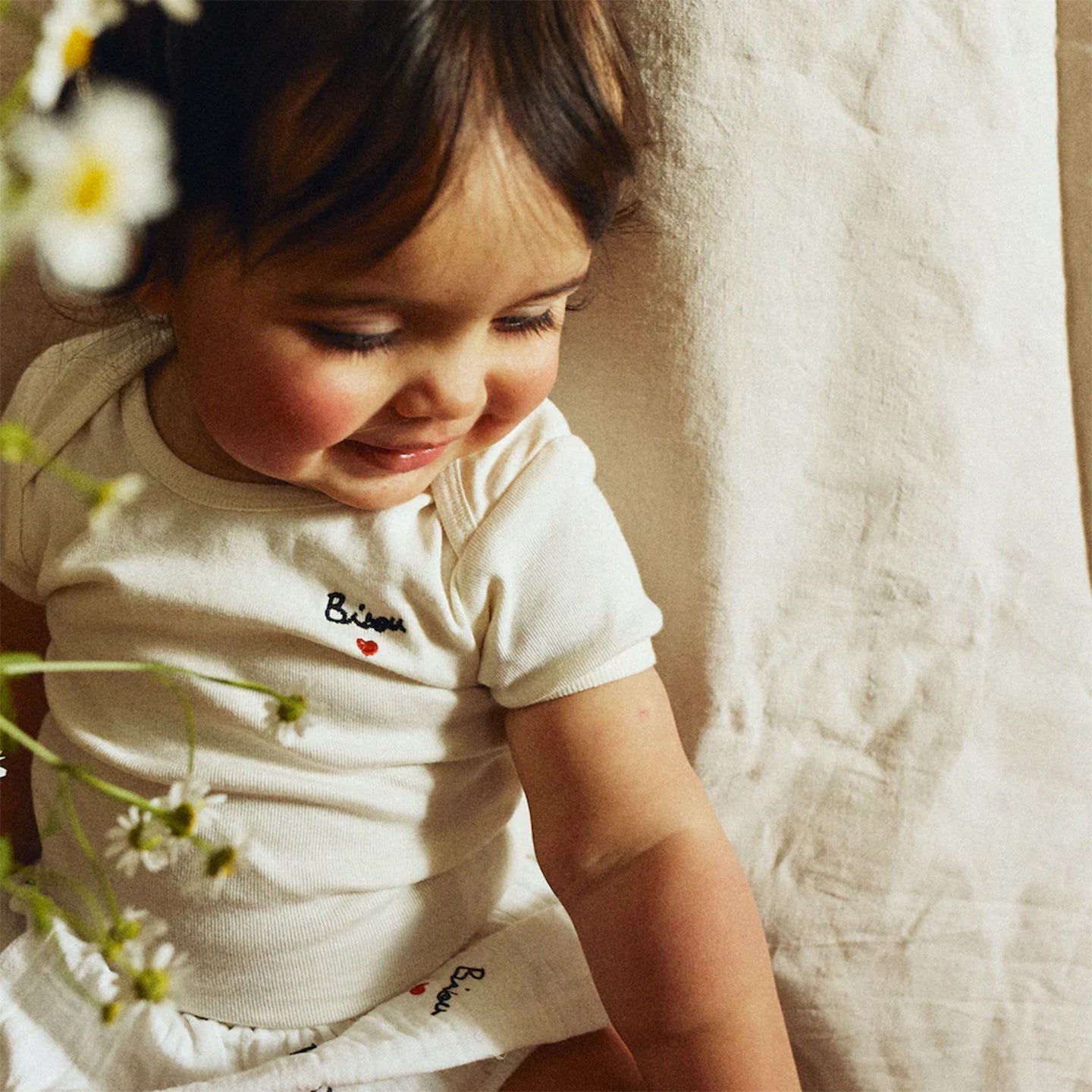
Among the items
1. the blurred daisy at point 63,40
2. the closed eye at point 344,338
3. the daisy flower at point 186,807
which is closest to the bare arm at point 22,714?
the closed eye at point 344,338

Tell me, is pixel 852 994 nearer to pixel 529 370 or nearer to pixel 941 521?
pixel 941 521

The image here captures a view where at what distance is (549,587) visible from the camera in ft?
2.29

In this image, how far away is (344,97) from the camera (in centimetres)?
50

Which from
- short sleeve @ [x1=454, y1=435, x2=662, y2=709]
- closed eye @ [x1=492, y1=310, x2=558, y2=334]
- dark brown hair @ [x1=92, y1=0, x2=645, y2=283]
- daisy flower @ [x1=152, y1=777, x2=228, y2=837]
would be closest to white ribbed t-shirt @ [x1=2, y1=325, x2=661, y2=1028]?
short sleeve @ [x1=454, y1=435, x2=662, y2=709]

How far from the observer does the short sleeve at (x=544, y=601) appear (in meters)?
0.69

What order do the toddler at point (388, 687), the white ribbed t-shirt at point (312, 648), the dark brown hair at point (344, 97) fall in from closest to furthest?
the dark brown hair at point (344, 97), the toddler at point (388, 687), the white ribbed t-shirt at point (312, 648)

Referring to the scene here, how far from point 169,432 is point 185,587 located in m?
0.10

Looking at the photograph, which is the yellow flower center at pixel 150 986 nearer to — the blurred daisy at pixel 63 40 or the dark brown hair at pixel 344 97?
the blurred daisy at pixel 63 40

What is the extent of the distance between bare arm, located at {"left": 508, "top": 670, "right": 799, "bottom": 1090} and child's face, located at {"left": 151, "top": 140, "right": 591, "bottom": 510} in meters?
0.18

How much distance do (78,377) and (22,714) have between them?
259 millimetres

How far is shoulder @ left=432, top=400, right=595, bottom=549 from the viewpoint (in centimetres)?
70

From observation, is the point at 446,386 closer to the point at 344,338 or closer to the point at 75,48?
the point at 344,338

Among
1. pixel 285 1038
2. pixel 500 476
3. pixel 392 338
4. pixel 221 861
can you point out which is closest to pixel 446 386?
pixel 392 338

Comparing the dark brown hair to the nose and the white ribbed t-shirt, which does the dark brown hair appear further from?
the white ribbed t-shirt
